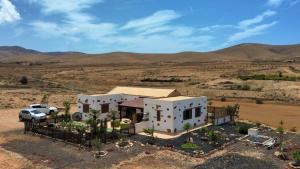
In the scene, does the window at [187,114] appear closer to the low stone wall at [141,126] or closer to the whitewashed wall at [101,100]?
the low stone wall at [141,126]

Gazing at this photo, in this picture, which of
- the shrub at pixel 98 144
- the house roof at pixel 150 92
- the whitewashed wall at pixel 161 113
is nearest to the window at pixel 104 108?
the house roof at pixel 150 92

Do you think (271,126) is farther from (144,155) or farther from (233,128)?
(144,155)

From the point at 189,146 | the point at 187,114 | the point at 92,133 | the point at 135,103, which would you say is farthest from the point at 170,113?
the point at 92,133

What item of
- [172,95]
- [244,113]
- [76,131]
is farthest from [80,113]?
[244,113]

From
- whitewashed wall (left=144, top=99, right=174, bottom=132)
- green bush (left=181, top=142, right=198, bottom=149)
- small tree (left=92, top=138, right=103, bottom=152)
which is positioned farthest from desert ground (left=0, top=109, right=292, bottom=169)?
whitewashed wall (left=144, top=99, right=174, bottom=132)

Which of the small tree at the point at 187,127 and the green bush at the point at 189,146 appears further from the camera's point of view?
the small tree at the point at 187,127

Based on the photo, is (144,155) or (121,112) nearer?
(144,155)

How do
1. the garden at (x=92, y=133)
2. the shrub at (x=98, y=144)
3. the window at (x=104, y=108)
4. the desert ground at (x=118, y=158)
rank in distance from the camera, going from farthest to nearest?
the window at (x=104, y=108), the garden at (x=92, y=133), the shrub at (x=98, y=144), the desert ground at (x=118, y=158)
